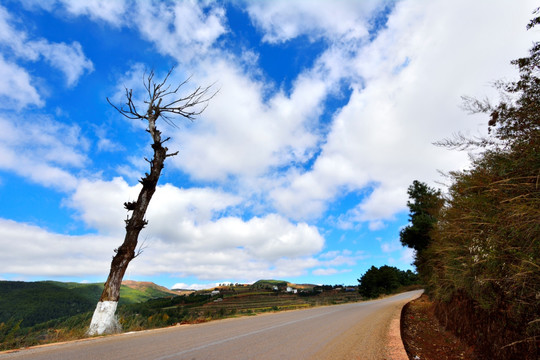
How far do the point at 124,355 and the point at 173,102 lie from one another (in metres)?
10.6

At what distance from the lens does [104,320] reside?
785cm

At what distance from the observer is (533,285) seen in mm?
3408

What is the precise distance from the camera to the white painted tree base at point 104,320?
7.60m

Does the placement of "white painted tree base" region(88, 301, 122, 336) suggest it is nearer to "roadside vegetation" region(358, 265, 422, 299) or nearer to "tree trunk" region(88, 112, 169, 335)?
"tree trunk" region(88, 112, 169, 335)

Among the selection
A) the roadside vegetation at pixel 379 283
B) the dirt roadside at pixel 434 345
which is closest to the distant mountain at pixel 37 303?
the roadside vegetation at pixel 379 283

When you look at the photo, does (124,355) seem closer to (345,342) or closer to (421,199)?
(345,342)

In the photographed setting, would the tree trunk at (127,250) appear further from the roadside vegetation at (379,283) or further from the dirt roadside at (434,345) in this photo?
the roadside vegetation at (379,283)

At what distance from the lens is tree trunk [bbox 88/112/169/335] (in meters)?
7.88

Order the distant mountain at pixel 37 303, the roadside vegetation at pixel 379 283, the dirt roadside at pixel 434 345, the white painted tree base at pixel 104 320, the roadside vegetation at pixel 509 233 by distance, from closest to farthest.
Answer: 1. the roadside vegetation at pixel 509 233
2. the dirt roadside at pixel 434 345
3. the white painted tree base at pixel 104 320
4. the roadside vegetation at pixel 379 283
5. the distant mountain at pixel 37 303

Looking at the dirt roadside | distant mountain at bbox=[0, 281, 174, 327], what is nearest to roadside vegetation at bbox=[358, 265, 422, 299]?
the dirt roadside

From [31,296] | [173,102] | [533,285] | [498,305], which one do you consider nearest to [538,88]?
[533,285]

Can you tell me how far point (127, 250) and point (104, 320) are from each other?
2126mm

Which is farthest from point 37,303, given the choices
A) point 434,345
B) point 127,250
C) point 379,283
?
point 434,345

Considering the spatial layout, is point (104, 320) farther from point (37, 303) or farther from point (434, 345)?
point (37, 303)
